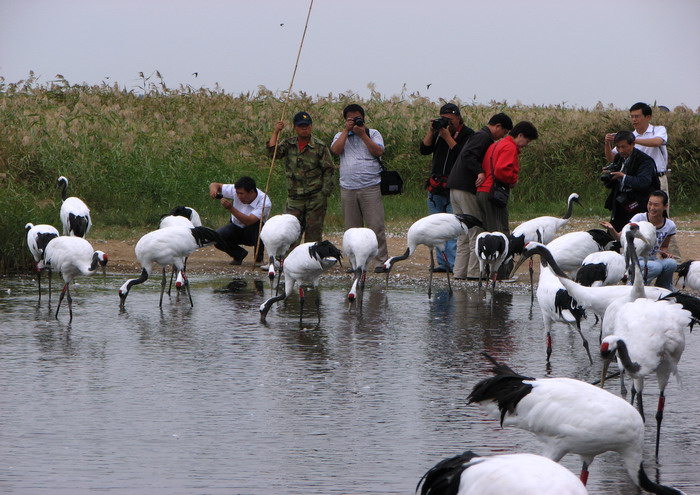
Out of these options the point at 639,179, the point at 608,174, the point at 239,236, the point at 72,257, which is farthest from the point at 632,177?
the point at 239,236

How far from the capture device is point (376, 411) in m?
6.92

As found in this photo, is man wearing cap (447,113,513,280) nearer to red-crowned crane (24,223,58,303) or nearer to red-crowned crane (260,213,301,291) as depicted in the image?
red-crowned crane (260,213,301,291)

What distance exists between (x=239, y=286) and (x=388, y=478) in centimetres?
755

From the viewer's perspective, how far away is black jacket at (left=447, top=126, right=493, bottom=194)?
12.5 metres

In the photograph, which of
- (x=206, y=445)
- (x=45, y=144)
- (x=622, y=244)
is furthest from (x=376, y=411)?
(x=45, y=144)

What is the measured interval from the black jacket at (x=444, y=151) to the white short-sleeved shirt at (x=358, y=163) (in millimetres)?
681

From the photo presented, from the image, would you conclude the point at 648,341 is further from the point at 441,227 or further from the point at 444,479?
the point at 441,227

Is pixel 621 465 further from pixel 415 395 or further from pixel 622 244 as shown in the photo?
pixel 622 244

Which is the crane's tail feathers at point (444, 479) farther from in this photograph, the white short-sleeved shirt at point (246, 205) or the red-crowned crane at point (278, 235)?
the white short-sleeved shirt at point (246, 205)

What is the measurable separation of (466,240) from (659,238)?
3749 millimetres

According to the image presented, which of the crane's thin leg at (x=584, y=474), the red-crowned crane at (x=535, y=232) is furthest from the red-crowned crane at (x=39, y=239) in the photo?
the crane's thin leg at (x=584, y=474)

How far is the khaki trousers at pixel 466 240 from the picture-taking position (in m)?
12.7

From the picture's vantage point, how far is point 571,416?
5285 millimetres

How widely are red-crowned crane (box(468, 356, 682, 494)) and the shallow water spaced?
1.07 ft
